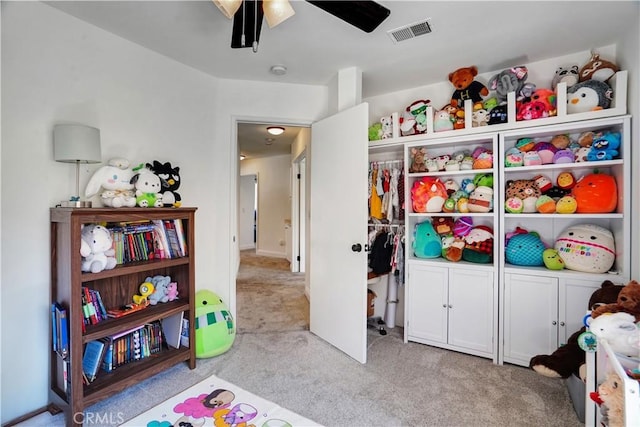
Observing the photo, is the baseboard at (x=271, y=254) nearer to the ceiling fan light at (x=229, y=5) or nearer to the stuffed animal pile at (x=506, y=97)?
the stuffed animal pile at (x=506, y=97)

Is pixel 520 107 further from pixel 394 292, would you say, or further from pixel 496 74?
pixel 394 292

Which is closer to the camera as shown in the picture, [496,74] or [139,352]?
[139,352]

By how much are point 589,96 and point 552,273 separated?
1233 mm

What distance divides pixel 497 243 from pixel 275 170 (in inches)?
200

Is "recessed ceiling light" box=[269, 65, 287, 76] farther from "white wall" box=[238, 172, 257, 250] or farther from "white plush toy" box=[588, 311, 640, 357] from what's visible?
"white wall" box=[238, 172, 257, 250]

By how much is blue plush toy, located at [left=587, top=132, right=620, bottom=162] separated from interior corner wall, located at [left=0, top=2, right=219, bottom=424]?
127 inches

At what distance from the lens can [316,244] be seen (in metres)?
2.79

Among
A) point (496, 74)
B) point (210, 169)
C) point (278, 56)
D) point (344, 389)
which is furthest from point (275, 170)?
point (344, 389)

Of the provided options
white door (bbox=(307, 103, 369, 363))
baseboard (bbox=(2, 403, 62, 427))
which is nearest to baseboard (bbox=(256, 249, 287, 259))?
white door (bbox=(307, 103, 369, 363))

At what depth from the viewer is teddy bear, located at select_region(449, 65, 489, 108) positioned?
2.44 meters

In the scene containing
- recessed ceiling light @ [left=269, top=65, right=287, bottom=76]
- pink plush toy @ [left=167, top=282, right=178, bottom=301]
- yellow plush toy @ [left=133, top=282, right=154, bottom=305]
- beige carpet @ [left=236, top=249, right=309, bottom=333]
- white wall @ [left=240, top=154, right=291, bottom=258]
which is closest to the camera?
yellow plush toy @ [left=133, top=282, right=154, bottom=305]

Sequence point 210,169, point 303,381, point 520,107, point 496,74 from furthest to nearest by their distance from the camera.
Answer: point 210,169, point 496,74, point 520,107, point 303,381

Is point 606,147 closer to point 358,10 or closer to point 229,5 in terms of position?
point 358,10

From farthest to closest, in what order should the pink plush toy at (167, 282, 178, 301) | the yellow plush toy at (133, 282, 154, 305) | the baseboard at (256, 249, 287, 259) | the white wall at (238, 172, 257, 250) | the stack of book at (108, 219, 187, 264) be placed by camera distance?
1. the white wall at (238, 172, 257, 250)
2. the baseboard at (256, 249, 287, 259)
3. the pink plush toy at (167, 282, 178, 301)
4. the yellow plush toy at (133, 282, 154, 305)
5. the stack of book at (108, 219, 187, 264)
